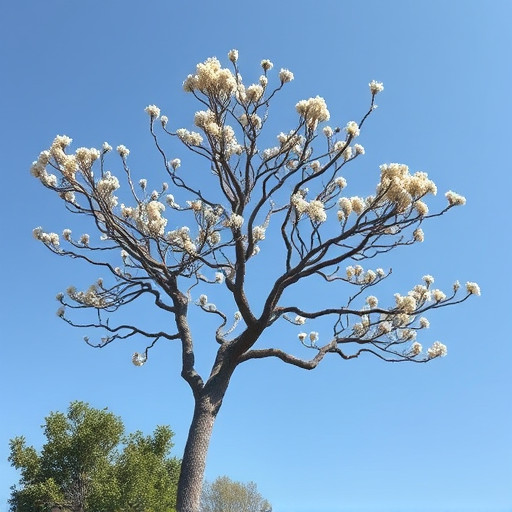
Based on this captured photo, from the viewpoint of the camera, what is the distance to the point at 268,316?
8789 mm

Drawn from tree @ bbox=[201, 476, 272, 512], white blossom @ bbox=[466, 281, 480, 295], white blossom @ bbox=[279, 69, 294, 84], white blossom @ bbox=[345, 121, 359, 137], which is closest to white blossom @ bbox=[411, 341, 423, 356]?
white blossom @ bbox=[466, 281, 480, 295]

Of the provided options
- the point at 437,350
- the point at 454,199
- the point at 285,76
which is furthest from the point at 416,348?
the point at 285,76

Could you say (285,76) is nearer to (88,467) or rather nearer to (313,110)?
(313,110)

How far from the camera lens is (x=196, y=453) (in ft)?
27.2

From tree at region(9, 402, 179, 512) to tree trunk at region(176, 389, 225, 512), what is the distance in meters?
9.66

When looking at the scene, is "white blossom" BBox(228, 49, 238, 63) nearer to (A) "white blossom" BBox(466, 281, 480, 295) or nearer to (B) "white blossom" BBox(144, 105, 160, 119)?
(B) "white blossom" BBox(144, 105, 160, 119)

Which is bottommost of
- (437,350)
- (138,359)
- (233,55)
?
(138,359)

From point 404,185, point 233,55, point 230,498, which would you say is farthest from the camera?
point 230,498

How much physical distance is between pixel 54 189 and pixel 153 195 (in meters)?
2.78

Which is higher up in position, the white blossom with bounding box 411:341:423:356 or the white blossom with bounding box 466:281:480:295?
the white blossom with bounding box 466:281:480:295

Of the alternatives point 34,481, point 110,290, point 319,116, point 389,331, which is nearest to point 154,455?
point 34,481

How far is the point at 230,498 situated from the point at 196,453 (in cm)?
2682

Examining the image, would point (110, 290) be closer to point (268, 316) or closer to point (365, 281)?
point (268, 316)

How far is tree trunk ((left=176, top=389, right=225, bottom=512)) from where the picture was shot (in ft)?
26.5
